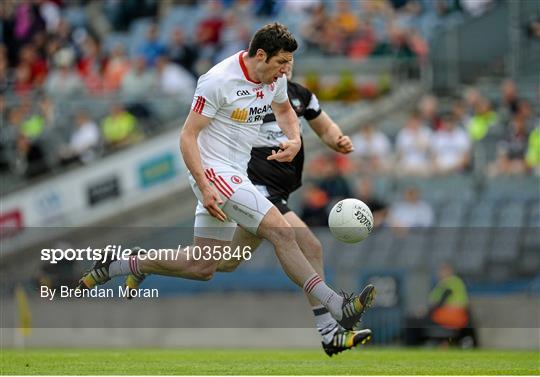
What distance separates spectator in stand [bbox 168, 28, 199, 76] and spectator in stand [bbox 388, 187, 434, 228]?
18.5ft

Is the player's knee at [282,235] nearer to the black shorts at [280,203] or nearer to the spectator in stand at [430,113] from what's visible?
the black shorts at [280,203]

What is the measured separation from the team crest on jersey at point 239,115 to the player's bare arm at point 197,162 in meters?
0.33

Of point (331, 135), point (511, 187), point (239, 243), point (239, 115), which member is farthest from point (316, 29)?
point (239, 115)

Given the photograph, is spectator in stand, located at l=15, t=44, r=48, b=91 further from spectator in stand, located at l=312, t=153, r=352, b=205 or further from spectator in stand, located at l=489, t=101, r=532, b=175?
spectator in stand, located at l=489, t=101, r=532, b=175

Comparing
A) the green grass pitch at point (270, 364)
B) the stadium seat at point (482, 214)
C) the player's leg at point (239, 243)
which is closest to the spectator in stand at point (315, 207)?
the stadium seat at point (482, 214)

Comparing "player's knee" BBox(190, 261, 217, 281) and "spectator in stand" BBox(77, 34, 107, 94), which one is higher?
"spectator in stand" BBox(77, 34, 107, 94)

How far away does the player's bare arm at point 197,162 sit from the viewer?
11953mm

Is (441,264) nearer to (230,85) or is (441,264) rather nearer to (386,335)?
(386,335)

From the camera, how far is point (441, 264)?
63.8ft

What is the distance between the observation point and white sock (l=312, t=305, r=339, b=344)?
12156 millimetres

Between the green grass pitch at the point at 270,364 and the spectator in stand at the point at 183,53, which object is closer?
the green grass pitch at the point at 270,364

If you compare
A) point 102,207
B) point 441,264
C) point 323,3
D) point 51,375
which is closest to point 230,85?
point 51,375

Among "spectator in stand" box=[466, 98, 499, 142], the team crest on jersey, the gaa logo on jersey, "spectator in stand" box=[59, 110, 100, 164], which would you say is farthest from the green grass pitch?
"spectator in stand" box=[59, 110, 100, 164]

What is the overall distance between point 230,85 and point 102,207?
35.9 feet
